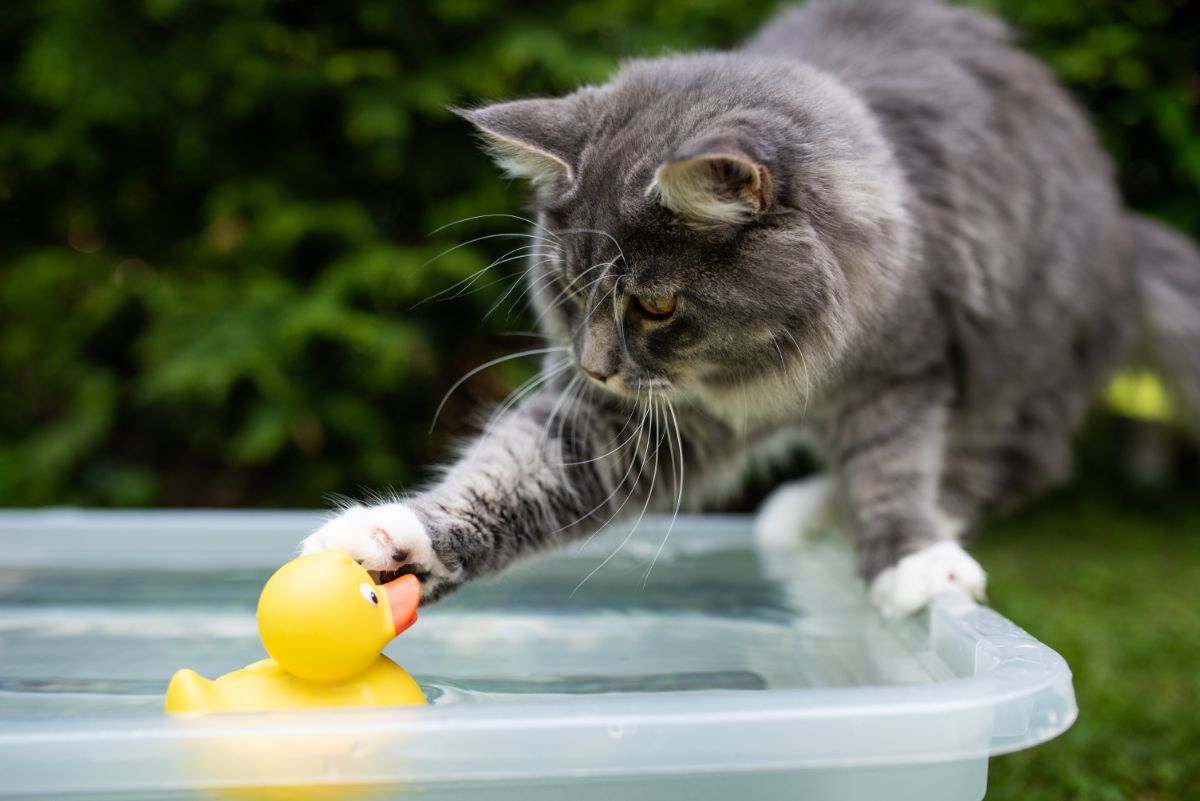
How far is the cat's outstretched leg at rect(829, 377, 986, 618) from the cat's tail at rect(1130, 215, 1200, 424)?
85 cm

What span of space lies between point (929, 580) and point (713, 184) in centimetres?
73

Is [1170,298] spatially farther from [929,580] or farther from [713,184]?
[713,184]

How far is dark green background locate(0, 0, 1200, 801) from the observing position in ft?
9.27

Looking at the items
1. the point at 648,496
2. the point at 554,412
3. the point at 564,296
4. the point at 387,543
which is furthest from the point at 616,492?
the point at 387,543

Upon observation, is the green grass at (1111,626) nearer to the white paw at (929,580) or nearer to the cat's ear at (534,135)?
the white paw at (929,580)

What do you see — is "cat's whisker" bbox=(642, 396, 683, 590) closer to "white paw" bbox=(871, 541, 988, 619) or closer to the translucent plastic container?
the translucent plastic container

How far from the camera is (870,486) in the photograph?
5.99 ft

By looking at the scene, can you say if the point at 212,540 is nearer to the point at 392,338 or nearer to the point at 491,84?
the point at 392,338

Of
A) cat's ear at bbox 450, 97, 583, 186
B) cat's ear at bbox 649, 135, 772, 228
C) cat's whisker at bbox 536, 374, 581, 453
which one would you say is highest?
cat's ear at bbox 450, 97, 583, 186

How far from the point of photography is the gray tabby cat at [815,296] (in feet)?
4.59

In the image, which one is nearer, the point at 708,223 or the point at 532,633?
the point at 708,223

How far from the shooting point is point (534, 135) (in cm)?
147

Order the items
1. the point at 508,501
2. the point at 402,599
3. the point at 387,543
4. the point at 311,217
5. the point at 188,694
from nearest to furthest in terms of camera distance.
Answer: the point at 188,694
the point at 402,599
the point at 387,543
the point at 508,501
the point at 311,217

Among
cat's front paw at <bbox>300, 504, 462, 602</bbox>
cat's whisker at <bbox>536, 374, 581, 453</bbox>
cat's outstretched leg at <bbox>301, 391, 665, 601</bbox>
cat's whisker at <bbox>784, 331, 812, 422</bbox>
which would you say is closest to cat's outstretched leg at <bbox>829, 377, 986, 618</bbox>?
cat's whisker at <bbox>784, 331, 812, 422</bbox>
